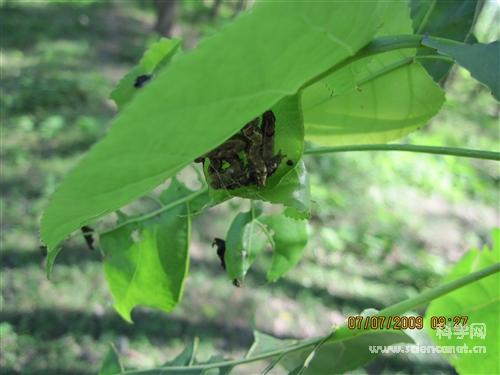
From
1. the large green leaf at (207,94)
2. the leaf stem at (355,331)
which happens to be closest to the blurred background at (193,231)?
the leaf stem at (355,331)

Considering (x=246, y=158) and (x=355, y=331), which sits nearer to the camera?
(x=246, y=158)

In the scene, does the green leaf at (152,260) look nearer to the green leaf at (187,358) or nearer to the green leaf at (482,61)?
the green leaf at (187,358)

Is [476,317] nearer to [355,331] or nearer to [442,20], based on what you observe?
[355,331]

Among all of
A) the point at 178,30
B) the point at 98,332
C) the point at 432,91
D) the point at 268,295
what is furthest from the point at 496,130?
the point at 432,91

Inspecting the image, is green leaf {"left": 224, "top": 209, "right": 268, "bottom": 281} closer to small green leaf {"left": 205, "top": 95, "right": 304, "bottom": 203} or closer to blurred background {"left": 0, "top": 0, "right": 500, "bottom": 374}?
small green leaf {"left": 205, "top": 95, "right": 304, "bottom": 203}

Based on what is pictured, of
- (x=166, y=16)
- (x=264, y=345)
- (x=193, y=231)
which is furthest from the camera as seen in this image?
(x=166, y=16)

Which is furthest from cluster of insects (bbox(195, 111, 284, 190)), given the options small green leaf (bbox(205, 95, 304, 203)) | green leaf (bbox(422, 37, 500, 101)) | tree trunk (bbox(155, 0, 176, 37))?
tree trunk (bbox(155, 0, 176, 37))

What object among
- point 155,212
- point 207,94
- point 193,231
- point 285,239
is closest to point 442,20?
point 285,239
